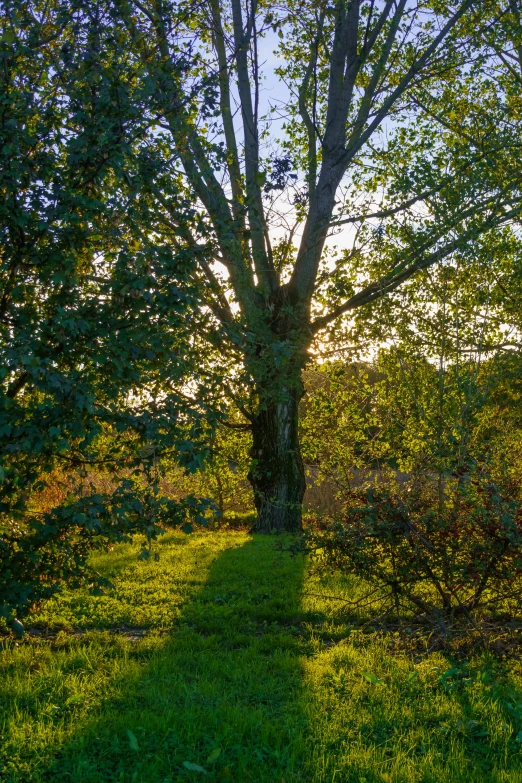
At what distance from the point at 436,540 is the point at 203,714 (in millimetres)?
2467

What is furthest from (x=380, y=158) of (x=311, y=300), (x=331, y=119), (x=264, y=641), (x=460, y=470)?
(x=264, y=641)

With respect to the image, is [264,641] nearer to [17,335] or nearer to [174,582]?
[174,582]

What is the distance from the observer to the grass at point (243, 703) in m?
3.71

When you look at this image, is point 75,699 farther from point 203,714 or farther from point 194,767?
point 194,767

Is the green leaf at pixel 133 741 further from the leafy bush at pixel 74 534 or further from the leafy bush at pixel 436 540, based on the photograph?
the leafy bush at pixel 436 540

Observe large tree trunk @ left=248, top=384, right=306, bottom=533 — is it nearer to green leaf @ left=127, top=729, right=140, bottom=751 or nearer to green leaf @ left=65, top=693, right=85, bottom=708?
green leaf @ left=65, top=693, right=85, bottom=708

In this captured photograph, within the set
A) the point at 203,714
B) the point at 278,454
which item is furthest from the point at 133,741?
the point at 278,454

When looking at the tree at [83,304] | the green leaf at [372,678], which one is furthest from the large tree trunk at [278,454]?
the tree at [83,304]

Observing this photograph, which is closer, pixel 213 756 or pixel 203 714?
pixel 213 756

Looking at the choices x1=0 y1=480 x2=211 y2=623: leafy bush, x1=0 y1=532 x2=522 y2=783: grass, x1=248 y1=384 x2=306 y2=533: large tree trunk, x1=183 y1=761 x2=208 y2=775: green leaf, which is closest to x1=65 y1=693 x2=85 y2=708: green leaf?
x1=0 y1=532 x2=522 y2=783: grass

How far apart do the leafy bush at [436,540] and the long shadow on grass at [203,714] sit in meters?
0.99

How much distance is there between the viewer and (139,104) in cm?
472

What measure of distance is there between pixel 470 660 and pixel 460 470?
1.53 metres

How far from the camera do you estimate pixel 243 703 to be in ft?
14.9
